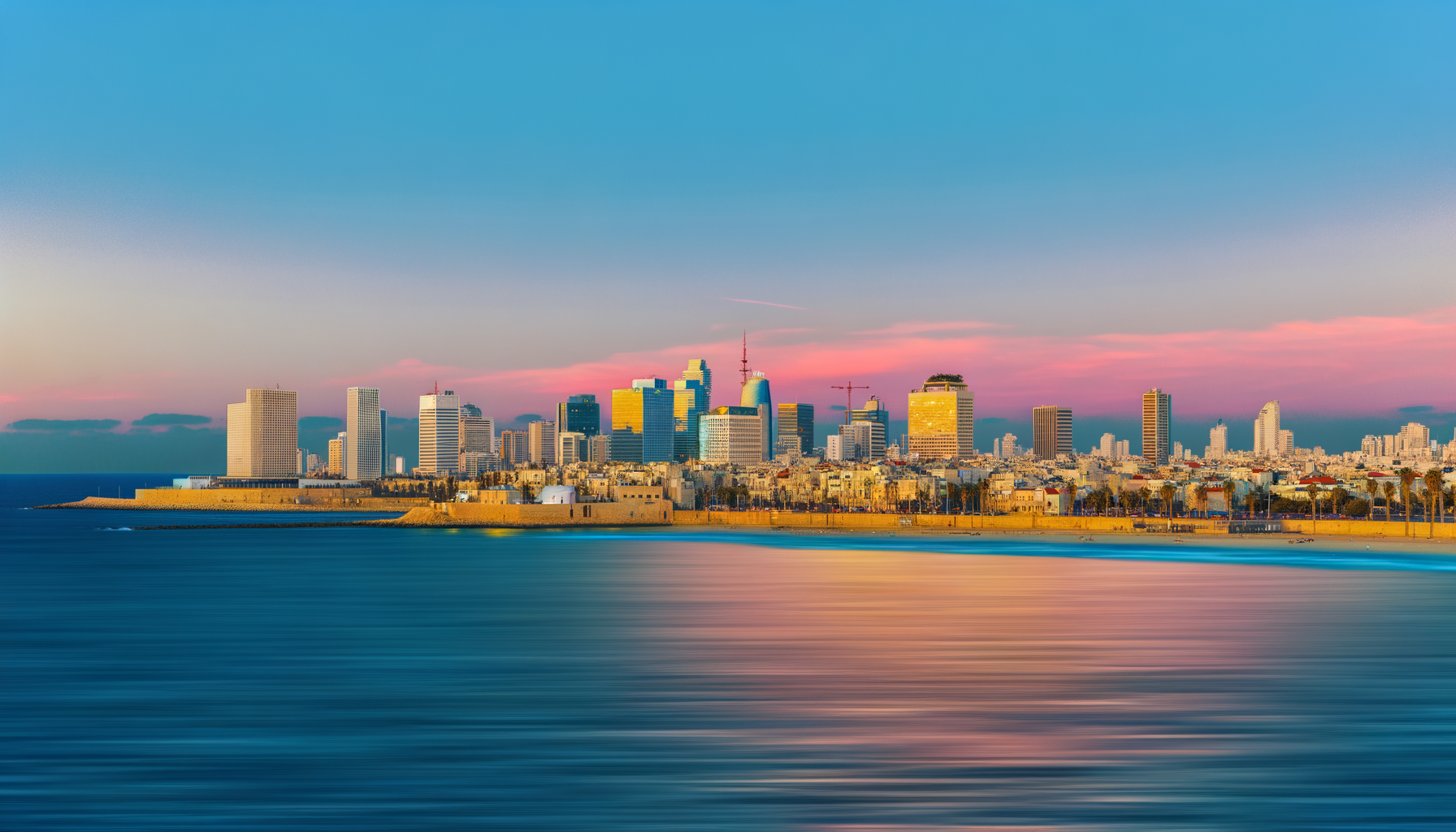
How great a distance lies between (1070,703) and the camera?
25.1m

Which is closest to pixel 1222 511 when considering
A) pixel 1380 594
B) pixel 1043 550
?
pixel 1043 550

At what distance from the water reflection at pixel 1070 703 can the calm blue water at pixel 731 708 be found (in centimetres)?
11

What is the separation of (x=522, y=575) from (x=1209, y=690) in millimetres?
47509

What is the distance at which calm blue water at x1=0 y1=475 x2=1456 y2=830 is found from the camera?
1712cm

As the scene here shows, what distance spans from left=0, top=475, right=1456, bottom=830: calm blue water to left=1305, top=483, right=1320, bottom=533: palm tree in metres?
80.4

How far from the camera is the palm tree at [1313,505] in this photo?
5108 inches

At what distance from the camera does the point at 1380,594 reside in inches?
2110

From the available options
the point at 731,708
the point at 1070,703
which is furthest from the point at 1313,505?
the point at 731,708

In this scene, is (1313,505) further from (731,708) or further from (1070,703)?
(731,708)

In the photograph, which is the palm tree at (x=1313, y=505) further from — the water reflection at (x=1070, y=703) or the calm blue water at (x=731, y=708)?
the water reflection at (x=1070, y=703)

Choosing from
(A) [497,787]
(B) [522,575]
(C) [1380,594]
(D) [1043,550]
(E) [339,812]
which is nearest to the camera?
(E) [339,812]

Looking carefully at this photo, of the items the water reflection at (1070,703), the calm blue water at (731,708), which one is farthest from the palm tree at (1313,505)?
the water reflection at (1070,703)

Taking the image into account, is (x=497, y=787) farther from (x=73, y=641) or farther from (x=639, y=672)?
(x=73, y=641)

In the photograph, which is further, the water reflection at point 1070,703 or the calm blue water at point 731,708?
the water reflection at point 1070,703
